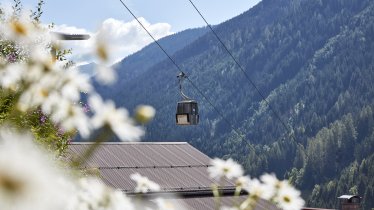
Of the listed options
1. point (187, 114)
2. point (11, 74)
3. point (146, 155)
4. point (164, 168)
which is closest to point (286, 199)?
point (11, 74)

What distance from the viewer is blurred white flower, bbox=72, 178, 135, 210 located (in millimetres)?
779

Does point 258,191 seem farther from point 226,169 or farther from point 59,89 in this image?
point 59,89

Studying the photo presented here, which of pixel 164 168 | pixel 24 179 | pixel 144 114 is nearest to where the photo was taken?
pixel 24 179

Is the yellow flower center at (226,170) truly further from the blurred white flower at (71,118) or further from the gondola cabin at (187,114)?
the gondola cabin at (187,114)

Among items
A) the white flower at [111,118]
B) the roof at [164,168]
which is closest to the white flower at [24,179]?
the white flower at [111,118]

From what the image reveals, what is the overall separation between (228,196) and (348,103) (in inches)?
6022

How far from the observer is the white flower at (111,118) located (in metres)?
0.70

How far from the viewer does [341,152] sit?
13012cm

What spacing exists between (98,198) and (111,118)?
0.14 m

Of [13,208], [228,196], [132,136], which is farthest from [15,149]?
[228,196]

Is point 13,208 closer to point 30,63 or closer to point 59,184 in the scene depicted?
point 59,184

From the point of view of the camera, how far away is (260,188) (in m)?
0.95

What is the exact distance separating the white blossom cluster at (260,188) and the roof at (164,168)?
33.9 ft

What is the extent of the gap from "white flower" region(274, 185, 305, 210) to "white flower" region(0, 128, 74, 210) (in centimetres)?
39
